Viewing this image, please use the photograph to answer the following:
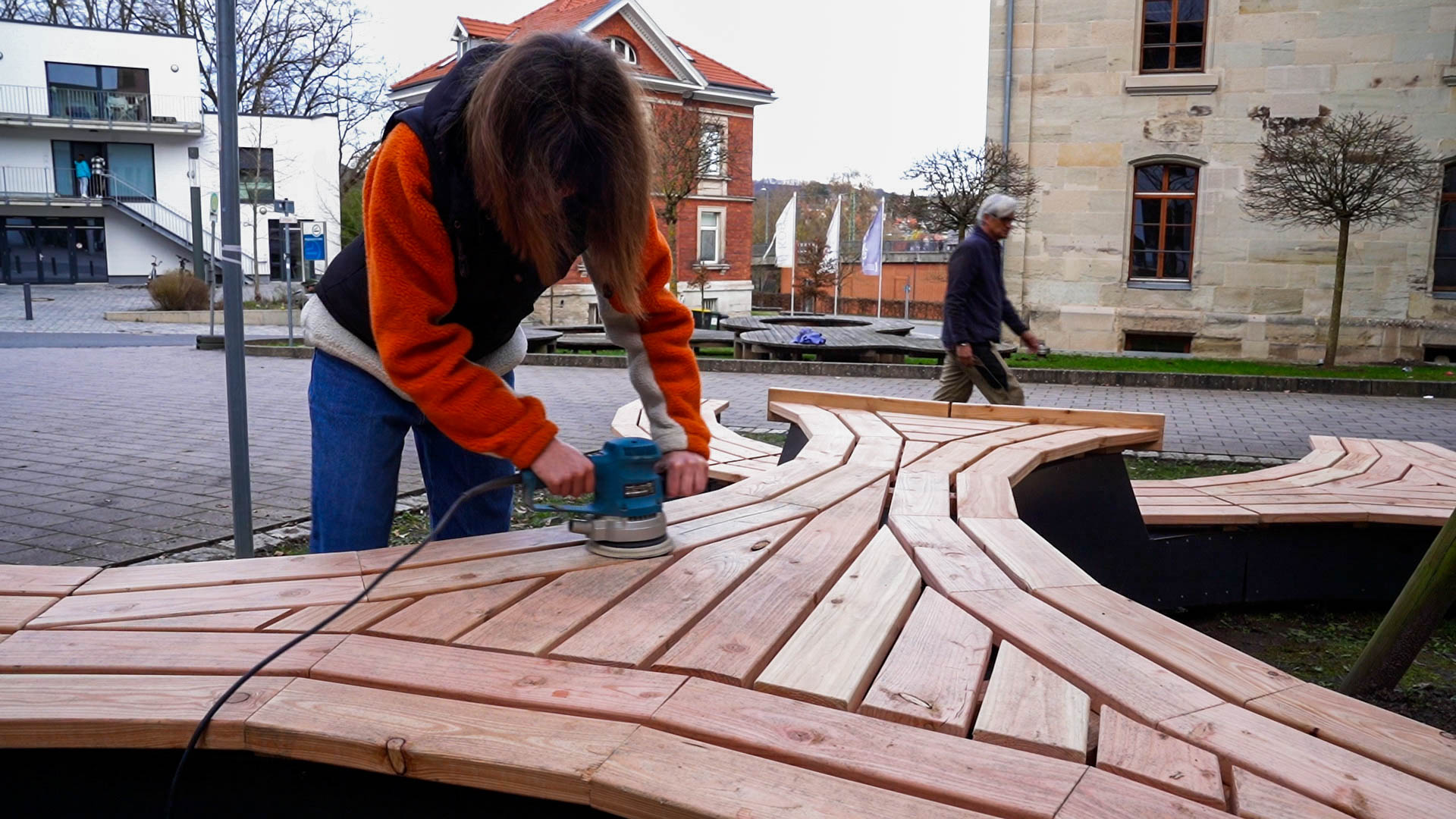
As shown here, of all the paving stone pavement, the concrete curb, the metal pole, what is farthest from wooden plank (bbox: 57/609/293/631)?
the concrete curb

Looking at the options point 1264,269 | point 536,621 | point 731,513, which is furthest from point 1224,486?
point 1264,269

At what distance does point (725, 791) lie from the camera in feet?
4.10

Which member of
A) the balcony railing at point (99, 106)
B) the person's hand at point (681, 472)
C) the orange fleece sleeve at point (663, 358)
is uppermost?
the balcony railing at point (99, 106)

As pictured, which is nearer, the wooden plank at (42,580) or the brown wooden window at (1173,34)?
the wooden plank at (42,580)

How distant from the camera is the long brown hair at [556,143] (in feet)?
6.05

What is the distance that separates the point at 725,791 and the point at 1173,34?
714 inches

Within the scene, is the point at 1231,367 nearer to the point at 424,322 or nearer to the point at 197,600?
the point at 424,322

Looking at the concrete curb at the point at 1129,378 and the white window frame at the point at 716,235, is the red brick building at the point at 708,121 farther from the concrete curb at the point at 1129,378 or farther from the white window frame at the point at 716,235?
the concrete curb at the point at 1129,378

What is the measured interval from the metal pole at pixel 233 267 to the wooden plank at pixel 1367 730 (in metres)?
3.01

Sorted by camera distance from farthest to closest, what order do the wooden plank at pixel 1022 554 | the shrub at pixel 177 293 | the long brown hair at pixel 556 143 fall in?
the shrub at pixel 177 293
the wooden plank at pixel 1022 554
the long brown hair at pixel 556 143

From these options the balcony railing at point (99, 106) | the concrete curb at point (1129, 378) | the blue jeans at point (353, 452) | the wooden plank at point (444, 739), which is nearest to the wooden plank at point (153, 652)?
the wooden plank at point (444, 739)

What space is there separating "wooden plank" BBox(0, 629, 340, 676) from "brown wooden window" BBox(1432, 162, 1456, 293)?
1849 cm

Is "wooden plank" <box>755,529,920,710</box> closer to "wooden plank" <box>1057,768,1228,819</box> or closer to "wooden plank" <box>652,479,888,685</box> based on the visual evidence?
"wooden plank" <box>652,479,888,685</box>

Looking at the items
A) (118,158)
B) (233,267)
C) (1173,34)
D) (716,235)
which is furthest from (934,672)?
(118,158)
